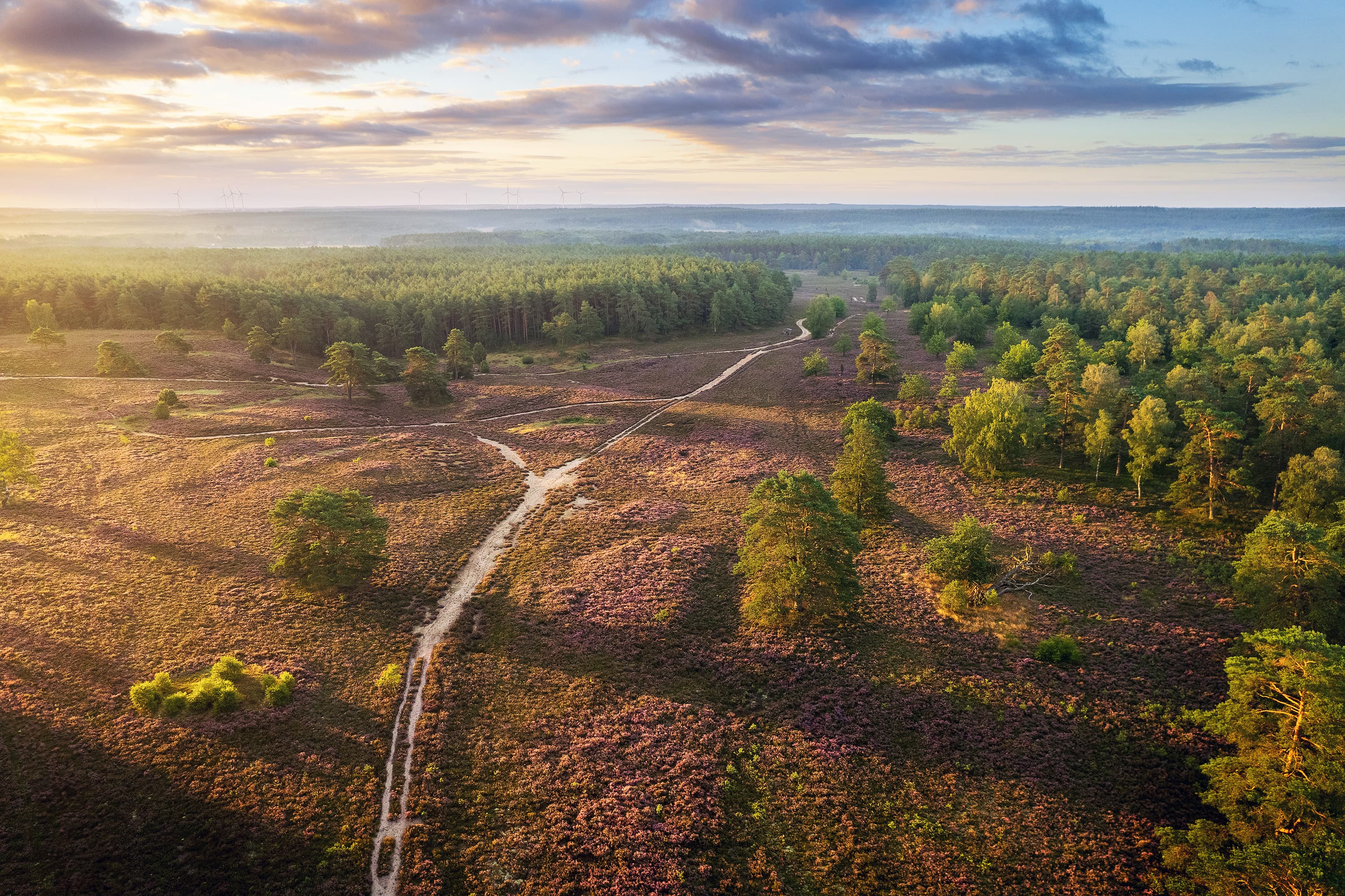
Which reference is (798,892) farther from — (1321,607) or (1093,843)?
(1321,607)

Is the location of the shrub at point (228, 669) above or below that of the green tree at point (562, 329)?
below

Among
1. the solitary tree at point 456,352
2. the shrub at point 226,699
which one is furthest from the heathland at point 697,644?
the solitary tree at point 456,352

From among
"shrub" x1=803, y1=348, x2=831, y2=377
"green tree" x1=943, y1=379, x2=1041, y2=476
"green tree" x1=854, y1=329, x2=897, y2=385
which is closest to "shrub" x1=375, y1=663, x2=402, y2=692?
"green tree" x1=943, y1=379, x2=1041, y2=476

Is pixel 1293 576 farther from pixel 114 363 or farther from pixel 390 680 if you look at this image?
pixel 114 363

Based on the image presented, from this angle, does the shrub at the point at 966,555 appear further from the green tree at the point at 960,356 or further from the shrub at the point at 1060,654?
the green tree at the point at 960,356

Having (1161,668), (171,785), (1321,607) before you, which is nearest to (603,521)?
(171,785)
